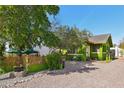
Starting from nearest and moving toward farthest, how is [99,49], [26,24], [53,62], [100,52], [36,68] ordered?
[26,24]
[36,68]
[53,62]
[100,52]
[99,49]

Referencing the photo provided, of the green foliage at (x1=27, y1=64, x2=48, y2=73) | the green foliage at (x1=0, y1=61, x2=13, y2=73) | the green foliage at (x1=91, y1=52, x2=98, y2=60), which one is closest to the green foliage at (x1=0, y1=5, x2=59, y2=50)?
the green foliage at (x1=0, y1=61, x2=13, y2=73)

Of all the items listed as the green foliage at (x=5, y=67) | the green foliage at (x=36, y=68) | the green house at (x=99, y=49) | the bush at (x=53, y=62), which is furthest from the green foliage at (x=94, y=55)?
the green foliage at (x=5, y=67)

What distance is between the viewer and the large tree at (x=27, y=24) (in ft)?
39.7

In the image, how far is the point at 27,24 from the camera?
12.8m

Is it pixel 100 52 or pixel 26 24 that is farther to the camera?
pixel 100 52

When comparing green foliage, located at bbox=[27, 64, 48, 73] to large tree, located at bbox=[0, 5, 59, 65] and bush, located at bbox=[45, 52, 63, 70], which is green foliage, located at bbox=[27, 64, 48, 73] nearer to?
bush, located at bbox=[45, 52, 63, 70]

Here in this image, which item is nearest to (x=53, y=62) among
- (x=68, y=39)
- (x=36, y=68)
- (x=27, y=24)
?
(x=36, y=68)

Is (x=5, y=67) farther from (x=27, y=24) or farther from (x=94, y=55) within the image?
(x=94, y=55)

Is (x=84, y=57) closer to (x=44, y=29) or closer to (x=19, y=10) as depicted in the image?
(x=44, y=29)

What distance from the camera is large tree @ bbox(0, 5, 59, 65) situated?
12.1 metres

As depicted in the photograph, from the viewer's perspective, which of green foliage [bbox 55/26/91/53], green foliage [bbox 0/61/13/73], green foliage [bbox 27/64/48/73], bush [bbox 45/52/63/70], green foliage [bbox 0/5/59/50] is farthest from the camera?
green foliage [bbox 55/26/91/53]

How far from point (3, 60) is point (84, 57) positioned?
40.0 ft
